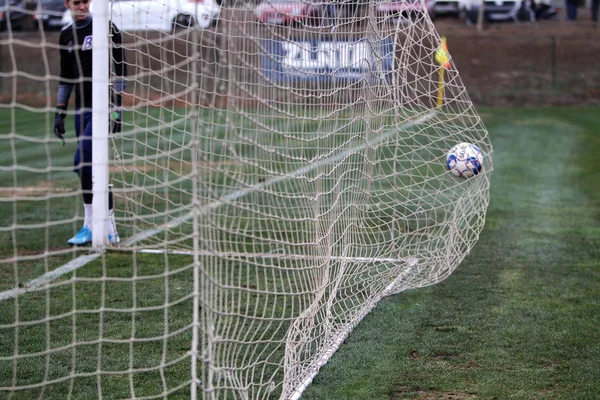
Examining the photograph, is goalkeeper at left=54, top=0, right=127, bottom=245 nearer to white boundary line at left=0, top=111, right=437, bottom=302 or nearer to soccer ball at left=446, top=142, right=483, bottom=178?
white boundary line at left=0, top=111, right=437, bottom=302

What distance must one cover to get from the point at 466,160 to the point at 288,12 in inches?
69.8

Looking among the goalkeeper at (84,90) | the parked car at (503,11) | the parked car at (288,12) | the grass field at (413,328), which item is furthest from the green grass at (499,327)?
the parked car at (503,11)

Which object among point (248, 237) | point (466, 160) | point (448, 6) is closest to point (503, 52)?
point (448, 6)

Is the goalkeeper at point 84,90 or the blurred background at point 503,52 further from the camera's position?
the blurred background at point 503,52

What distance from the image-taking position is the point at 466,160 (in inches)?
233

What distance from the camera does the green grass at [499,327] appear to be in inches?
156

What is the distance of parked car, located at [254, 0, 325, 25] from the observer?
4.35 metres

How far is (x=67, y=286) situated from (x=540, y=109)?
1742 cm

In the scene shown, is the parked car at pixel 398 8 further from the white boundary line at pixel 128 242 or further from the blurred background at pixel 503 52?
the blurred background at pixel 503 52

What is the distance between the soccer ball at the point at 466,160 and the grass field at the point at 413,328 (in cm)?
75

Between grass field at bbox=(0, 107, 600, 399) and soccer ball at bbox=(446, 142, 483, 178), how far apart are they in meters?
0.75

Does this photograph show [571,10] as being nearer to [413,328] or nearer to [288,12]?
[288,12]

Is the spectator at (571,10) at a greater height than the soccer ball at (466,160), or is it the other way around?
the soccer ball at (466,160)

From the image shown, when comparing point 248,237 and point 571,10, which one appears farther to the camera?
point 571,10
